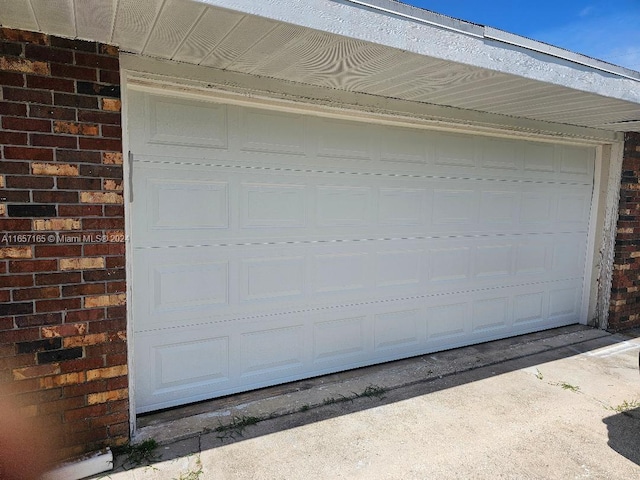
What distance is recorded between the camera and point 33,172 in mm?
2219

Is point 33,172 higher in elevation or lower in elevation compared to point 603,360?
higher

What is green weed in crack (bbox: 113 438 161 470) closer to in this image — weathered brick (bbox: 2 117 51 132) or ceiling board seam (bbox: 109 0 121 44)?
weathered brick (bbox: 2 117 51 132)

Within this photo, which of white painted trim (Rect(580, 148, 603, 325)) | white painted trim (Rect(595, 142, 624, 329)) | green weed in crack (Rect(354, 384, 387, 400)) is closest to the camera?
green weed in crack (Rect(354, 384, 387, 400))

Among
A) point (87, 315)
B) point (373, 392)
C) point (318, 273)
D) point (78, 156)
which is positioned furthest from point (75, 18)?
point (373, 392)

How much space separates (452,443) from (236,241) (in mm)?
2127

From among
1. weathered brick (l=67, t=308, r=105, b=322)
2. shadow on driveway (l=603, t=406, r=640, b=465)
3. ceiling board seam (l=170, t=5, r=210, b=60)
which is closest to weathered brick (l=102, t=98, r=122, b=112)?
ceiling board seam (l=170, t=5, r=210, b=60)

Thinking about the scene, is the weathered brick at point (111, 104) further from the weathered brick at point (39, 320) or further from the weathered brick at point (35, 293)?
the weathered brick at point (39, 320)

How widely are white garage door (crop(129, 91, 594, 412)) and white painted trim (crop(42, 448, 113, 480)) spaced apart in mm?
552

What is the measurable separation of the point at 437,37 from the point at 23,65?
2.32m

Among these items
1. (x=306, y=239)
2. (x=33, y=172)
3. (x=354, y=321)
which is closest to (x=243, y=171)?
(x=306, y=239)

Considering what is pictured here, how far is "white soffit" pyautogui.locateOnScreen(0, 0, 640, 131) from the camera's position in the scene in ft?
6.35

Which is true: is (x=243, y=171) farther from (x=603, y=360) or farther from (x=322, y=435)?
(x=603, y=360)

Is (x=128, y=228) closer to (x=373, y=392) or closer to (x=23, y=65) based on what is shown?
(x=23, y=65)

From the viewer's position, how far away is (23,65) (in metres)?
2.15
